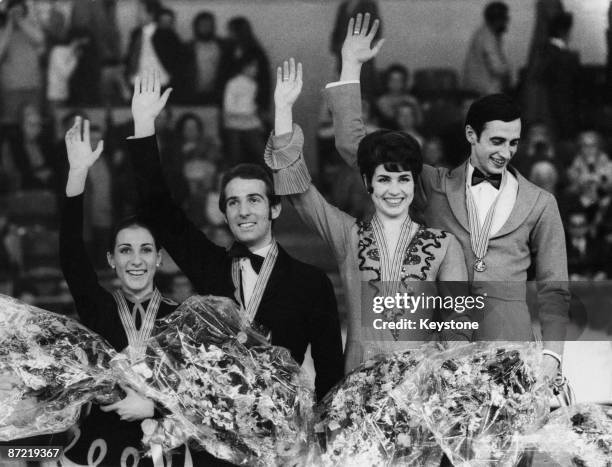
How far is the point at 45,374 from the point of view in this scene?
13.5 feet

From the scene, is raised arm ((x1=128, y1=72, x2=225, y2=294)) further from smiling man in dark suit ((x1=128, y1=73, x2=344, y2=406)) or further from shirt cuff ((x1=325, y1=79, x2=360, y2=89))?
shirt cuff ((x1=325, y1=79, x2=360, y2=89))

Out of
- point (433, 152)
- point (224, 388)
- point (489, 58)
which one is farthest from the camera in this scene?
point (433, 152)

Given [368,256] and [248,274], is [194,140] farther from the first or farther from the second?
[368,256]

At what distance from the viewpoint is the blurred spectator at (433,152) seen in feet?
14.2

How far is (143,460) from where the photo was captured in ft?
14.1

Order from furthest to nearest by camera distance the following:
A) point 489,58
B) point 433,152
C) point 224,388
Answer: point 433,152 < point 489,58 < point 224,388

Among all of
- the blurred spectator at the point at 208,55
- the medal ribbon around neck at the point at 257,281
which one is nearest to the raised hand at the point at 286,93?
the blurred spectator at the point at 208,55

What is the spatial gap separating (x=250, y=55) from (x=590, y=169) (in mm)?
1285

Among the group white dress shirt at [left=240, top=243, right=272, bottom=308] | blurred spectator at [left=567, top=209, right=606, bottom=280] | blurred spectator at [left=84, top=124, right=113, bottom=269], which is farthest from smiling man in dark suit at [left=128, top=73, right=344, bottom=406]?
blurred spectator at [left=567, top=209, right=606, bottom=280]

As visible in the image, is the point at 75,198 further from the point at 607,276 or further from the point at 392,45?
the point at 607,276

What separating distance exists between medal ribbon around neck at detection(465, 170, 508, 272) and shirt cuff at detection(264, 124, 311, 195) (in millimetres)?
592

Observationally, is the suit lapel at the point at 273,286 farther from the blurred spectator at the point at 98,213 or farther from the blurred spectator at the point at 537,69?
the blurred spectator at the point at 537,69

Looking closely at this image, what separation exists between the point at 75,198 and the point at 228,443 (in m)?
1.07

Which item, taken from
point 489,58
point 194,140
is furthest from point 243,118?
point 489,58
